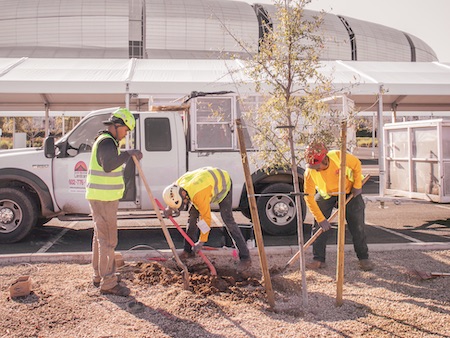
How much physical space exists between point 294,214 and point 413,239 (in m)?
1.97

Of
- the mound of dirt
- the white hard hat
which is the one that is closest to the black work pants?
the mound of dirt

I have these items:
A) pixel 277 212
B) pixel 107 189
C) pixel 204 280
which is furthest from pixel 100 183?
pixel 277 212

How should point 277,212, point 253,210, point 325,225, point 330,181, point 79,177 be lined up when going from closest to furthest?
point 253,210
point 325,225
point 330,181
point 79,177
point 277,212

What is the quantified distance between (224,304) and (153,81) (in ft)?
22.5

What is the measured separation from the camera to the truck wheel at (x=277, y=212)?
7664mm

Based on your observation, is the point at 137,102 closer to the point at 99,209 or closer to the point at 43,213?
the point at 43,213

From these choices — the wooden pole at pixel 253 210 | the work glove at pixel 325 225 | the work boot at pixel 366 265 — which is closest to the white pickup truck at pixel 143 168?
the work boot at pixel 366 265

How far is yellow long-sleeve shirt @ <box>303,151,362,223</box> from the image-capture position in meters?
5.16

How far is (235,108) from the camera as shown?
7.93 meters

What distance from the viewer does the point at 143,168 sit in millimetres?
7480

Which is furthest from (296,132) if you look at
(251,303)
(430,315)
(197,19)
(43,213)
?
(197,19)

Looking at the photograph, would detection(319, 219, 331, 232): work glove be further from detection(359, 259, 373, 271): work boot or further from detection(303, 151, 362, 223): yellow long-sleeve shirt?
detection(359, 259, 373, 271): work boot

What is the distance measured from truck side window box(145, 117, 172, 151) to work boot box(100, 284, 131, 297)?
328 centimetres

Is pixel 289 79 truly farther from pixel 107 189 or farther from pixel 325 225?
pixel 107 189
